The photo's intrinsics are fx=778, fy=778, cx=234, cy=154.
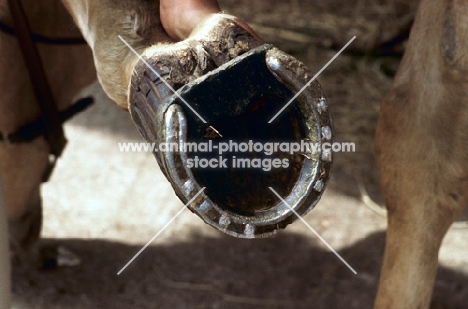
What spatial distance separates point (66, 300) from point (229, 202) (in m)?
0.92

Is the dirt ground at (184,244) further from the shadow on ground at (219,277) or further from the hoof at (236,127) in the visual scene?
the hoof at (236,127)

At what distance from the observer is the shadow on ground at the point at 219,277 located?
175cm

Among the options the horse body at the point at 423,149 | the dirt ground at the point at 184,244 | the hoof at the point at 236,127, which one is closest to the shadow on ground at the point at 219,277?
the dirt ground at the point at 184,244

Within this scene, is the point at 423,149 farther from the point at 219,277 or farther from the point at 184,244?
the point at 184,244

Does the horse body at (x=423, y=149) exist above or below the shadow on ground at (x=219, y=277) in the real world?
above

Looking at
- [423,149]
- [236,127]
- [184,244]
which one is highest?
[236,127]

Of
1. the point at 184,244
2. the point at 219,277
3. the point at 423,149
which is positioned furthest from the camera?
the point at 184,244

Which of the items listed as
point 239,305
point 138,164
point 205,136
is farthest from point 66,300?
point 205,136

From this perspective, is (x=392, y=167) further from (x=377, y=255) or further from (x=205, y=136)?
(x=377, y=255)

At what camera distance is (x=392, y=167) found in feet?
4.33

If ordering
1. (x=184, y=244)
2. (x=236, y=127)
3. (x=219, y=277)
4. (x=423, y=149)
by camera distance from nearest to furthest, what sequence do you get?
(x=236, y=127) < (x=423, y=149) < (x=219, y=277) < (x=184, y=244)

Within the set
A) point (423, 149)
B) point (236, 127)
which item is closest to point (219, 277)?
point (423, 149)

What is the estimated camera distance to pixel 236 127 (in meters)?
0.99

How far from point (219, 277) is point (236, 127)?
92 cm
